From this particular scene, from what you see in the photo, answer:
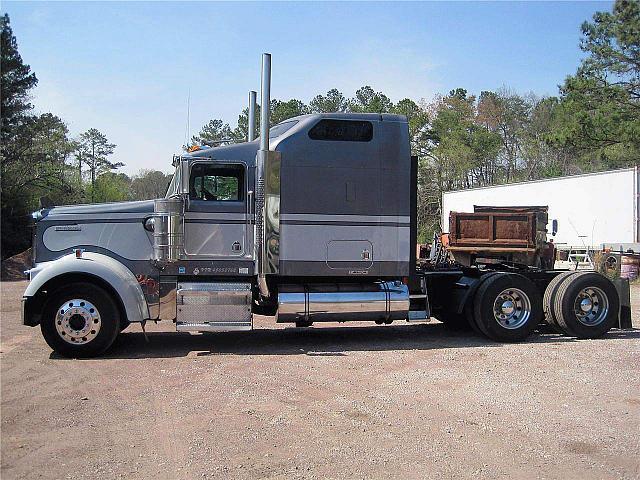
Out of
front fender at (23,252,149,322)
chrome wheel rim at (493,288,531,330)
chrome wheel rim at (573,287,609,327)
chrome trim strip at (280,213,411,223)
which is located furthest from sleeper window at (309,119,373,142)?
chrome wheel rim at (573,287,609,327)

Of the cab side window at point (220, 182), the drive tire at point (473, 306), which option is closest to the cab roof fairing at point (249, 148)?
the cab side window at point (220, 182)

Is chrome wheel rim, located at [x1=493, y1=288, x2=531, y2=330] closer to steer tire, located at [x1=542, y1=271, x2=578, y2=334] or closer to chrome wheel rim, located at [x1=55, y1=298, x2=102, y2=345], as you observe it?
steer tire, located at [x1=542, y1=271, x2=578, y2=334]

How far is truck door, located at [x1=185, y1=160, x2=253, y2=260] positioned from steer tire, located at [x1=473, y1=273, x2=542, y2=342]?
12.5 feet

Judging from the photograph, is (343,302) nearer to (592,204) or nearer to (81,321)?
(81,321)

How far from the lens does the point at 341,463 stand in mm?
4793

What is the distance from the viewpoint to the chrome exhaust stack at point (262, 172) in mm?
8719

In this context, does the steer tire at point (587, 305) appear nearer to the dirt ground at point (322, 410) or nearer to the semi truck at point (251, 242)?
the dirt ground at point (322, 410)

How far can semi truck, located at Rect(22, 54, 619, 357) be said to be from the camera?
28.2 feet

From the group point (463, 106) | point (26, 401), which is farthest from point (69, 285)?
point (463, 106)

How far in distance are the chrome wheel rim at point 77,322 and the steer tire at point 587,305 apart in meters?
7.09

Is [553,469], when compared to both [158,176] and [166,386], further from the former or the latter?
[158,176]

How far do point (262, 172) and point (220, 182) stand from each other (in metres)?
0.72

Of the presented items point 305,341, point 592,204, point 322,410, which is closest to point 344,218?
point 305,341

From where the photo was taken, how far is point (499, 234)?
11906mm
